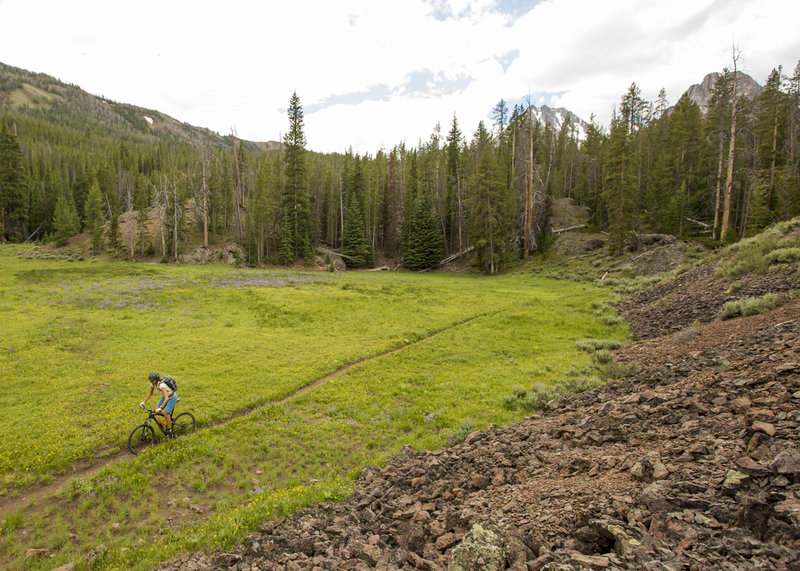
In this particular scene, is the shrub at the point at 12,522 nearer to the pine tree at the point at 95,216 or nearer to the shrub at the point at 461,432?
the shrub at the point at 461,432

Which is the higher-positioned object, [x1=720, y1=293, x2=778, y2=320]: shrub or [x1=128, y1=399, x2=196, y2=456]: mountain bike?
[x1=720, y1=293, x2=778, y2=320]: shrub

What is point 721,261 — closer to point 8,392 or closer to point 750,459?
point 750,459

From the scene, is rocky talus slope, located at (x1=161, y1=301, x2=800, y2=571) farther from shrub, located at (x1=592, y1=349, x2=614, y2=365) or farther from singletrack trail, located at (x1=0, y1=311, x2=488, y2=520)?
shrub, located at (x1=592, y1=349, x2=614, y2=365)

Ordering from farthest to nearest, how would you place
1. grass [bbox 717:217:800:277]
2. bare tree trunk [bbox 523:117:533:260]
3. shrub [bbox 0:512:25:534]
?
bare tree trunk [bbox 523:117:533:260] → grass [bbox 717:217:800:277] → shrub [bbox 0:512:25:534]

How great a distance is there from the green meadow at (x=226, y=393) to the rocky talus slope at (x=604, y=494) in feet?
4.89

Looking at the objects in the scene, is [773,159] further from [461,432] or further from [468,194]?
[461,432]

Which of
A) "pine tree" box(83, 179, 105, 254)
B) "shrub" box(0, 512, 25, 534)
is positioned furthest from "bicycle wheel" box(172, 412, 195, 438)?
"pine tree" box(83, 179, 105, 254)

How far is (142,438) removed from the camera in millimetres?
11391

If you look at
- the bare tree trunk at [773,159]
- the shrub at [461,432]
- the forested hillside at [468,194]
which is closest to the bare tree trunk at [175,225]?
the forested hillside at [468,194]

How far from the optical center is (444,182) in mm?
76062

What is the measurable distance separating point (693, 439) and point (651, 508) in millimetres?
2267

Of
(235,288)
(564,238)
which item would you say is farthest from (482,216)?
(235,288)

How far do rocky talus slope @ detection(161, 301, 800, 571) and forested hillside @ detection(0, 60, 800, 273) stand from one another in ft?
132

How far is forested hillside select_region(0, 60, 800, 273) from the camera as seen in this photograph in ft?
163
